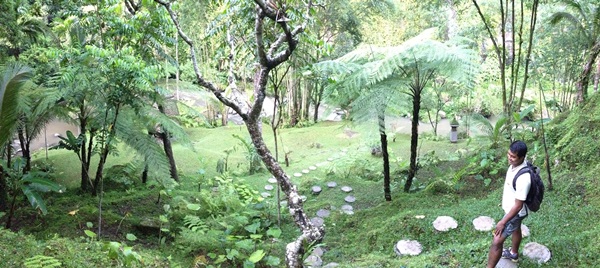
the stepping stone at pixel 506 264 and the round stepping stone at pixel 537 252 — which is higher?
the round stepping stone at pixel 537 252

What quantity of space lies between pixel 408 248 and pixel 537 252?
988 millimetres

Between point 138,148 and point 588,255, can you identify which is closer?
point 588,255

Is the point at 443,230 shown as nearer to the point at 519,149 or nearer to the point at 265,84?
the point at 519,149

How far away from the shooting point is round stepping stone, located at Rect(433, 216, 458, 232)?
377 centimetres

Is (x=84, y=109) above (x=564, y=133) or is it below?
above

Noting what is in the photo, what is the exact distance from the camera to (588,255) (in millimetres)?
2891

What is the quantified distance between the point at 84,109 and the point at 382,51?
11.3 feet

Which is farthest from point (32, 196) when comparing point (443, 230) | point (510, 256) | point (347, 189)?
point (347, 189)

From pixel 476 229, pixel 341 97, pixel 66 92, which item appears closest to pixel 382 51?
pixel 341 97

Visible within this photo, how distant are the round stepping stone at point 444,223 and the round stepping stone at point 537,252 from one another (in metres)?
0.72

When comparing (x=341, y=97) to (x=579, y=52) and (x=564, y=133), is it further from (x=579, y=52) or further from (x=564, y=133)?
(x=579, y=52)

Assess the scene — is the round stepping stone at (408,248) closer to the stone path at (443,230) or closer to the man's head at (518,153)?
the stone path at (443,230)

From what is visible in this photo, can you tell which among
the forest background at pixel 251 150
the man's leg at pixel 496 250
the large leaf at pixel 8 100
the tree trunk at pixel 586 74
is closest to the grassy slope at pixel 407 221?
the forest background at pixel 251 150

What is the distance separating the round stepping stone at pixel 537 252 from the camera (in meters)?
2.99
